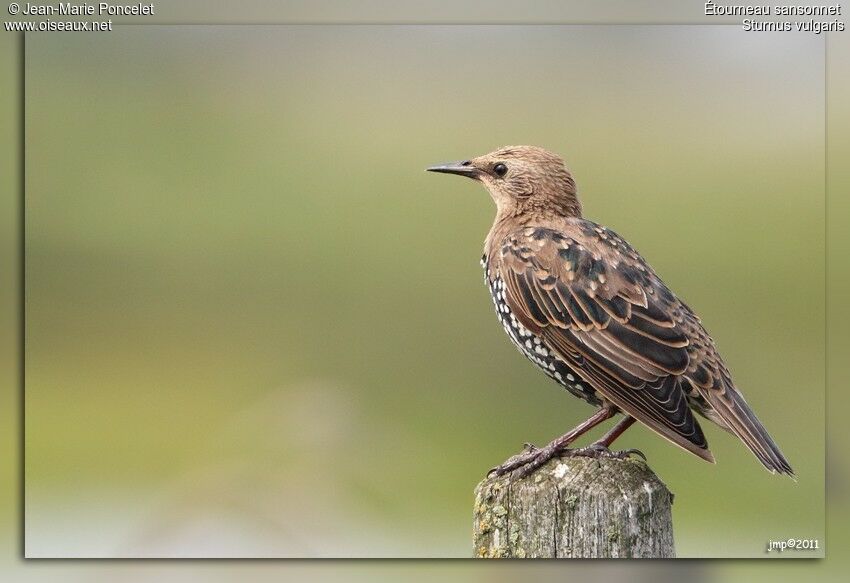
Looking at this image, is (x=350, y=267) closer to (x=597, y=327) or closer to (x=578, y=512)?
(x=597, y=327)

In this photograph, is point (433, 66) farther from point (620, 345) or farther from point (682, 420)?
point (682, 420)

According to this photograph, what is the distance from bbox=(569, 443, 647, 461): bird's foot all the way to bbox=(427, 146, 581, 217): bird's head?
1.21 meters

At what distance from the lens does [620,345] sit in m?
4.84

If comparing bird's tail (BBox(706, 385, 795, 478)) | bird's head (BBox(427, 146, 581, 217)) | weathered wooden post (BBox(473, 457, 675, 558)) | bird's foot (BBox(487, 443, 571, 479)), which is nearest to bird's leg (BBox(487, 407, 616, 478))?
bird's foot (BBox(487, 443, 571, 479))

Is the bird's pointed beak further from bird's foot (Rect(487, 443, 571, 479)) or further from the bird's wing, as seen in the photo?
bird's foot (Rect(487, 443, 571, 479))

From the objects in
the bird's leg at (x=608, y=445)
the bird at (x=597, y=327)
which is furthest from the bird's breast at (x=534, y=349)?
the bird's leg at (x=608, y=445)

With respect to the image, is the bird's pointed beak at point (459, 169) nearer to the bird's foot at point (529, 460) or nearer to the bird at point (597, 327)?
the bird at point (597, 327)

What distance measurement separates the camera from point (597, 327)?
16.1 feet

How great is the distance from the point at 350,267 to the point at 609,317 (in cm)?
146

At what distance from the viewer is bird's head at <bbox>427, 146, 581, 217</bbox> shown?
5383mm

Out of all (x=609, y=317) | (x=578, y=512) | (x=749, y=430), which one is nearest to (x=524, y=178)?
(x=609, y=317)

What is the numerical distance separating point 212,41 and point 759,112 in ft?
9.39

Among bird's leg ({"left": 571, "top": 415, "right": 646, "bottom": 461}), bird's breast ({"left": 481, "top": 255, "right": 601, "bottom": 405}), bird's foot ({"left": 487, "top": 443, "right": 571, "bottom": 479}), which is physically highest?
bird's breast ({"left": 481, "top": 255, "right": 601, "bottom": 405})

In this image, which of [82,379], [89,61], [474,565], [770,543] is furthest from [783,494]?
[89,61]
